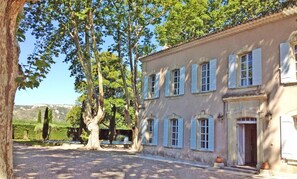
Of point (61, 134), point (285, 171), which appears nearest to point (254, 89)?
point (285, 171)

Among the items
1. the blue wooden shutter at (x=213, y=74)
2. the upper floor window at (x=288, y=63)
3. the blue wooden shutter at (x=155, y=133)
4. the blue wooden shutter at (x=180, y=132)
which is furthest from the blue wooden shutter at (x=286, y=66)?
the blue wooden shutter at (x=155, y=133)

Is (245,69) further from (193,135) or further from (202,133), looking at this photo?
(193,135)

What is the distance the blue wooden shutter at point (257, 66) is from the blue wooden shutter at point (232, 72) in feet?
3.48

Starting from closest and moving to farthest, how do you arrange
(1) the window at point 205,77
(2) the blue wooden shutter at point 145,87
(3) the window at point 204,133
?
(3) the window at point 204,133, (1) the window at point 205,77, (2) the blue wooden shutter at point 145,87

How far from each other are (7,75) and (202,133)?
13.5 meters

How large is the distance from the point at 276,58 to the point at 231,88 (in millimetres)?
2495

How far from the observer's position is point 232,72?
1415 cm

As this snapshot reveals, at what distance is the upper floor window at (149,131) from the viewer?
62.0 feet

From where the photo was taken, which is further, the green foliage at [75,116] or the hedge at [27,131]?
the green foliage at [75,116]

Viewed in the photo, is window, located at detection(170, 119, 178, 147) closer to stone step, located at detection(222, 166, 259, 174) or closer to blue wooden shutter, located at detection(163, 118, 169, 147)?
blue wooden shutter, located at detection(163, 118, 169, 147)

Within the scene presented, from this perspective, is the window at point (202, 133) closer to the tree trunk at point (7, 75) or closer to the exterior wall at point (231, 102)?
the exterior wall at point (231, 102)

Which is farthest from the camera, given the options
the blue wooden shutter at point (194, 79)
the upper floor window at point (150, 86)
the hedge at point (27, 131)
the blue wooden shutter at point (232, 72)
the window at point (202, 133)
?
the hedge at point (27, 131)

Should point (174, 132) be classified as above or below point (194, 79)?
below

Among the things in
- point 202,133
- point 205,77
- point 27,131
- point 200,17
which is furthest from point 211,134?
point 27,131
